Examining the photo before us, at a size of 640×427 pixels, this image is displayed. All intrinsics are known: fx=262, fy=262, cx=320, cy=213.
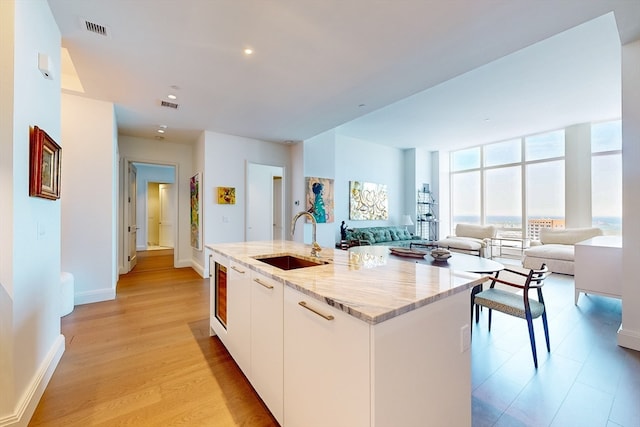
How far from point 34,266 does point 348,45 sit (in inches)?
113

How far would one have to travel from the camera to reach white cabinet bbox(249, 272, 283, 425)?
1386 mm

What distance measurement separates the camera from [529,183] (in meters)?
6.71

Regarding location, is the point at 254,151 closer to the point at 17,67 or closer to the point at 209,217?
the point at 209,217

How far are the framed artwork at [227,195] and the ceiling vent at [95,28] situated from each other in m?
2.90

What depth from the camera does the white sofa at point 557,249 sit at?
492cm

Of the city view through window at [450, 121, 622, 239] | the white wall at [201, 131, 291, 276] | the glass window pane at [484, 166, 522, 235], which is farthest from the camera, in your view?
the glass window pane at [484, 166, 522, 235]

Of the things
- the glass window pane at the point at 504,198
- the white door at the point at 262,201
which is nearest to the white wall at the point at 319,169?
the white door at the point at 262,201

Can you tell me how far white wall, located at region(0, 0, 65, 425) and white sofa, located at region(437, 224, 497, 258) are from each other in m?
6.71

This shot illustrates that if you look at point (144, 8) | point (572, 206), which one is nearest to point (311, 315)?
point (144, 8)

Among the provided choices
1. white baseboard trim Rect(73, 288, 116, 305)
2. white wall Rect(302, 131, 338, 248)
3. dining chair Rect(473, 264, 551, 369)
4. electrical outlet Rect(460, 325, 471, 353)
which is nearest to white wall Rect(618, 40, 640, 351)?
dining chair Rect(473, 264, 551, 369)

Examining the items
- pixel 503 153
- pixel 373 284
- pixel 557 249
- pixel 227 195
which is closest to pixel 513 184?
pixel 503 153

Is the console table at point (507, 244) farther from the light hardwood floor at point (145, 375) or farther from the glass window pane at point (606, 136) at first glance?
the light hardwood floor at point (145, 375)

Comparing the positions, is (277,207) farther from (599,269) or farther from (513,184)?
(513,184)

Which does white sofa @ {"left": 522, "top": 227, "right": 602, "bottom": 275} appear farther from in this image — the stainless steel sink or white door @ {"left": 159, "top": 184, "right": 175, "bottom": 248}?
white door @ {"left": 159, "top": 184, "right": 175, "bottom": 248}
